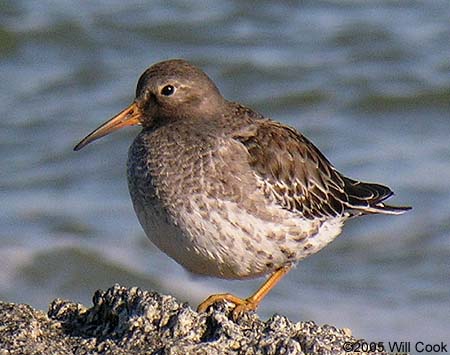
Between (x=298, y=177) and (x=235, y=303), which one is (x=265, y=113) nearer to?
(x=298, y=177)

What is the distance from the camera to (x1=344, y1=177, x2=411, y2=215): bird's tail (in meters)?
7.16

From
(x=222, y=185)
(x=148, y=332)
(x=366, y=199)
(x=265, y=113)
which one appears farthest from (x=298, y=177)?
(x=265, y=113)

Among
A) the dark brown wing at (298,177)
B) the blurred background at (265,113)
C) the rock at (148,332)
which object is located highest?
the blurred background at (265,113)

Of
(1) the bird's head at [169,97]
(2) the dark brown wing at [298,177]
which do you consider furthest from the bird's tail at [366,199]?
(1) the bird's head at [169,97]

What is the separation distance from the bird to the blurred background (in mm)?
2406

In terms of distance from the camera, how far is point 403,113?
497 inches

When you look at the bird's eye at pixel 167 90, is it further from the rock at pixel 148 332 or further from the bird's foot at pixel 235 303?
the rock at pixel 148 332

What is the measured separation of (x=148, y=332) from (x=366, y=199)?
266cm

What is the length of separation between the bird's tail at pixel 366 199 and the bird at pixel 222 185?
39 millimetres

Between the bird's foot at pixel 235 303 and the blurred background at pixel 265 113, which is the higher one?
the blurred background at pixel 265 113

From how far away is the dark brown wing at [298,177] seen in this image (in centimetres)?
653

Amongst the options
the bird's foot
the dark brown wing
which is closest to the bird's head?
the dark brown wing

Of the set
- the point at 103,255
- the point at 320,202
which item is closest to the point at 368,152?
the point at 103,255

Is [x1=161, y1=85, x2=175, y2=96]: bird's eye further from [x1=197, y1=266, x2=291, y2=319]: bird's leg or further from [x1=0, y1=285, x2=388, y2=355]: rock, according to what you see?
[x1=0, y1=285, x2=388, y2=355]: rock
